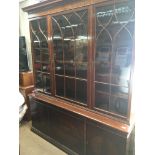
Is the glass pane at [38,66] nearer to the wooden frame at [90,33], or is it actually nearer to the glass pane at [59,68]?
the glass pane at [59,68]

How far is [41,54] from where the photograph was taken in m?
2.41

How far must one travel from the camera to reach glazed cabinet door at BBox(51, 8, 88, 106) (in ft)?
5.90

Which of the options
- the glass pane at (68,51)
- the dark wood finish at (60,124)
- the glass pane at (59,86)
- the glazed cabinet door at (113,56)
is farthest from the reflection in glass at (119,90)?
the glass pane at (59,86)

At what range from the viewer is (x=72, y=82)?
2059mm

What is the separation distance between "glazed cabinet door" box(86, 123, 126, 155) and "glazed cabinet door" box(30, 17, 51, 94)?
931mm

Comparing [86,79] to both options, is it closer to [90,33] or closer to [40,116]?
[90,33]

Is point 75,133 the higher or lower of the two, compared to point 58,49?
lower

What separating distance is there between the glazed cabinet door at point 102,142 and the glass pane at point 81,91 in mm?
313

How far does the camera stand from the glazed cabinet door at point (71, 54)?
180cm

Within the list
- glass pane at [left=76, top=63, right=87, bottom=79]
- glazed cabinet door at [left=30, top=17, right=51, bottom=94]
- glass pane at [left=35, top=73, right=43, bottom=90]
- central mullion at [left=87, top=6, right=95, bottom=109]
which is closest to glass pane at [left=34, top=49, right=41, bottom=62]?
glazed cabinet door at [left=30, top=17, right=51, bottom=94]

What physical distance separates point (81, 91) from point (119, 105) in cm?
51

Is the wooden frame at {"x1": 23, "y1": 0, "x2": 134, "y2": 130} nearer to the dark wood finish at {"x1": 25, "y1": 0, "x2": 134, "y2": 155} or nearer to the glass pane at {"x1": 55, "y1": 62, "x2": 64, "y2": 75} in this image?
the dark wood finish at {"x1": 25, "y1": 0, "x2": 134, "y2": 155}

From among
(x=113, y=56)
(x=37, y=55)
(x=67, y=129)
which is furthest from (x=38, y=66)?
(x=113, y=56)
